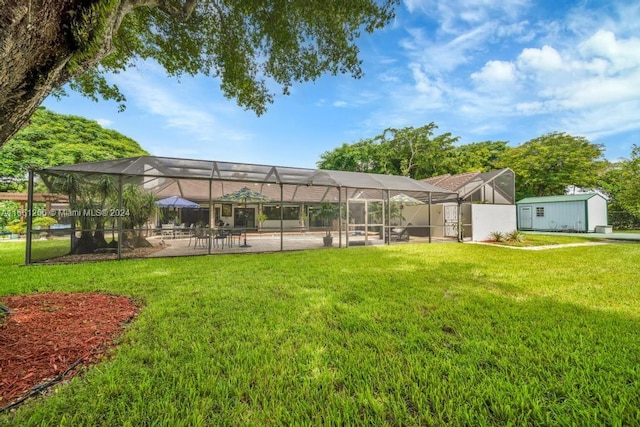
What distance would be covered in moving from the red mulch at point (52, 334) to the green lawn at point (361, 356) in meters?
0.24

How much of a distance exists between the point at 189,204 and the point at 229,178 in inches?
143

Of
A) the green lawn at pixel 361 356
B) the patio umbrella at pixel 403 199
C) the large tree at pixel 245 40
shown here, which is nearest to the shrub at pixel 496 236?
the patio umbrella at pixel 403 199

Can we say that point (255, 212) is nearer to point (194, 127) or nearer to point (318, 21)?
point (194, 127)

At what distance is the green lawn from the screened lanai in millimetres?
3280

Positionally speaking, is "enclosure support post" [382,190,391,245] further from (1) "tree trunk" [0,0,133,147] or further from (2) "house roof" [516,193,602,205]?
(2) "house roof" [516,193,602,205]

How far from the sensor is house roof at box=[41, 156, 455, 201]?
8.20 m

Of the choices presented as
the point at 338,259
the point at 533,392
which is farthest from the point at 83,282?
the point at 533,392

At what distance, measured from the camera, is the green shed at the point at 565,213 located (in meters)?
18.0

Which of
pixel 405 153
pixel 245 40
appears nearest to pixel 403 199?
pixel 245 40

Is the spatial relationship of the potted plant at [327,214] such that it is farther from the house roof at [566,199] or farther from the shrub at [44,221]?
the house roof at [566,199]

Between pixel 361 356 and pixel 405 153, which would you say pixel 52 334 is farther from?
pixel 405 153

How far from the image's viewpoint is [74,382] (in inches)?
78.2

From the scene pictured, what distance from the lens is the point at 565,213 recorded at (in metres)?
19.1

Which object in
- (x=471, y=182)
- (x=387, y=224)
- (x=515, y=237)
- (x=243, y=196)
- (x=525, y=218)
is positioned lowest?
(x=515, y=237)
